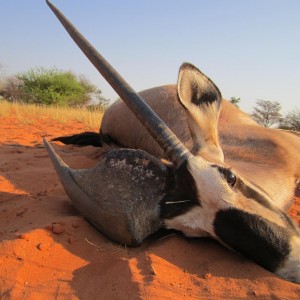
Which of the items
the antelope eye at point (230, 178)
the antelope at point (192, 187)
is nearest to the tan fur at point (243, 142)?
the antelope at point (192, 187)

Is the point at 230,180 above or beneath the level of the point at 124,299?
above

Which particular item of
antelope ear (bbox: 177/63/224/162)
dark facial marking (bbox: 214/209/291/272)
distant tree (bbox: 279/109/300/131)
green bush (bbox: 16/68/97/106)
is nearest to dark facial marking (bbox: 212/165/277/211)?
dark facial marking (bbox: 214/209/291/272)

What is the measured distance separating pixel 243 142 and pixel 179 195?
124 cm

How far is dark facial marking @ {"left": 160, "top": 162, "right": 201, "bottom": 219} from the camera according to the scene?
2170 millimetres

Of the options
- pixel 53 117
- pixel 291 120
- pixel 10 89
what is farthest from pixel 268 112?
pixel 10 89

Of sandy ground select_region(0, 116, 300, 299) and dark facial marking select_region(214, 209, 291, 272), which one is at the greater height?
dark facial marking select_region(214, 209, 291, 272)

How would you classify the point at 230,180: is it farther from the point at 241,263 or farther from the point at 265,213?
the point at 241,263

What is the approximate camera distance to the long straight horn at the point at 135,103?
2.25 m

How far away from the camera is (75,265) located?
2168mm

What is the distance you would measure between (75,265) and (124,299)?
1.38 feet

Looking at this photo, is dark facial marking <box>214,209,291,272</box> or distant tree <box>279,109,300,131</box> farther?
distant tree <box>279,109,300,131</box>

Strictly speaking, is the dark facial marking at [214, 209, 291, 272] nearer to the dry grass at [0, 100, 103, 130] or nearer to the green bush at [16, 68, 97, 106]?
the dry grass at [0, 100, 103, 130]

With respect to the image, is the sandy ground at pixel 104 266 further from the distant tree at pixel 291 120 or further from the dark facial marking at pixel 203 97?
the distant tree at pixel 291 120

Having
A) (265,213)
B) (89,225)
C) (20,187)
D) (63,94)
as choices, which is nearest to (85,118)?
(20,187)
